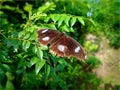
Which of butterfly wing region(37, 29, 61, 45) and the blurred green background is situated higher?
butterfly wing region(37, 29, 61, 45)

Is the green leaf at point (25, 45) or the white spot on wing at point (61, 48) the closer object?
the white spot on wing at point (61, 48)

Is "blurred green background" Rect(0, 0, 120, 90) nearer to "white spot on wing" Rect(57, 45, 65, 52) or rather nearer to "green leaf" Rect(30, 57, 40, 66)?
"green leaf" Rect(30, 57, 40, 66)

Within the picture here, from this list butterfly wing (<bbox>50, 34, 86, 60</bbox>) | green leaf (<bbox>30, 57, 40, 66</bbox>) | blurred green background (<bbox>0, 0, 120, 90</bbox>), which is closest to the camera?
butterfly wing (<bbox>50, 34, 86, 60</bbox>)

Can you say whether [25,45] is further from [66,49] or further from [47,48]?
[66,49]

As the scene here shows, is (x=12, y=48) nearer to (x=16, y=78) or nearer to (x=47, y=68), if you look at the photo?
(x=47, y=68)

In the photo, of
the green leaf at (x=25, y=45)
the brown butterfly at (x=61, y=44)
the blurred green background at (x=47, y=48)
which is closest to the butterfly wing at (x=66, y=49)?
the brown butterfly at (x=61, y=44)

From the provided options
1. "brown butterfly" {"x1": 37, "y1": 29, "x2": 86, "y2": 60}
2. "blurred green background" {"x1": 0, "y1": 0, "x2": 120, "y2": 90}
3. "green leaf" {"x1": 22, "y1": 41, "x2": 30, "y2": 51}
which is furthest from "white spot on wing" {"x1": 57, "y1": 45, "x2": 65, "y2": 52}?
"green leaf" {"x1": 22, "y1": 41, "x2": 30, "y2": 51}

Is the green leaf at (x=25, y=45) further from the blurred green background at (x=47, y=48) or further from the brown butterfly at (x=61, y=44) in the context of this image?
the brown butterfly at (x=61, y=44)
